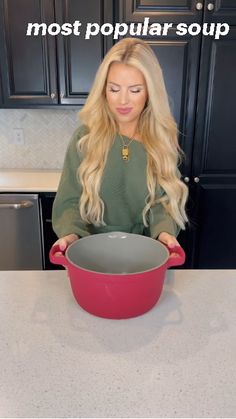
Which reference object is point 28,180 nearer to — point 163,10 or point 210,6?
point 163,10

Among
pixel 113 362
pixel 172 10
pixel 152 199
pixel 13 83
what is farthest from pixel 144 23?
pixel 113 362

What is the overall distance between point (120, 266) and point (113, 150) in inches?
14.2

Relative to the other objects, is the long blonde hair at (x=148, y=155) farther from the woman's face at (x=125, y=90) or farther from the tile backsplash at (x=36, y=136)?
the tile backsplash at (x=36, y=136)

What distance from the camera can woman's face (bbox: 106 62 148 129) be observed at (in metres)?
0.97

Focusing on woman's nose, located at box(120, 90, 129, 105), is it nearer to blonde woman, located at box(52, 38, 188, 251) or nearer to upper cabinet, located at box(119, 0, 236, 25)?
blonde woman, located at box(52, 38, 188, 251)

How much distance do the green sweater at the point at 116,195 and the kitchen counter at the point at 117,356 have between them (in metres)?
0.23

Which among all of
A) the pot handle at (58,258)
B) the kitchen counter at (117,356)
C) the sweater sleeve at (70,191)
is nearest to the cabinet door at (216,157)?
the sweater sleeve at (70,191)

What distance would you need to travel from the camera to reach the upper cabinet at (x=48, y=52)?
1.92 metres

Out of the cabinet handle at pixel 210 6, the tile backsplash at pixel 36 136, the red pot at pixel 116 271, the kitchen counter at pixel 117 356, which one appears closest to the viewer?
the kitchen counter at pixel 117 356

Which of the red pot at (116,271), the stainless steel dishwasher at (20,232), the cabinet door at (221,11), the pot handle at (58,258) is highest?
the cabinet door at (221,11)

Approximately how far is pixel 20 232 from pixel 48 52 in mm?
1007

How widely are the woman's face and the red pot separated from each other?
348mm

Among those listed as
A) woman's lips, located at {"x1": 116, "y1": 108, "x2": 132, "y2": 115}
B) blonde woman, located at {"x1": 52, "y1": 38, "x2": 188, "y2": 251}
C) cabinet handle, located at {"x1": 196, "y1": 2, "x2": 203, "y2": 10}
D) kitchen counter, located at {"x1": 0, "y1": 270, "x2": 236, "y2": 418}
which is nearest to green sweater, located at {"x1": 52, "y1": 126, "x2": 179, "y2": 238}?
blonde woman, located at {"x1": 52, "y1": 38, "x2": 188, "y2": 251}

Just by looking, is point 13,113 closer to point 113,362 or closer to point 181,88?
point 181,88
